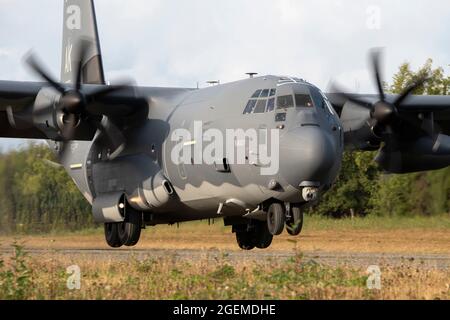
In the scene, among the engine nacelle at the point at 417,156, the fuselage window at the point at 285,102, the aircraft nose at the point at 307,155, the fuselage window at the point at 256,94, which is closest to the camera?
the aircraft nose at the point at 307,155

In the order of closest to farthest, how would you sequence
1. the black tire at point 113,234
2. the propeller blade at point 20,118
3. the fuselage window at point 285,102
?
1. the fuselage window at point 285,102
2. the propeller blade at point 20,118
3. the black tire at point 113,234

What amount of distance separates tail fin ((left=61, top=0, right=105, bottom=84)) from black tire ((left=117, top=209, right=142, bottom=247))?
474cm

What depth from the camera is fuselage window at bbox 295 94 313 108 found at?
1802cm

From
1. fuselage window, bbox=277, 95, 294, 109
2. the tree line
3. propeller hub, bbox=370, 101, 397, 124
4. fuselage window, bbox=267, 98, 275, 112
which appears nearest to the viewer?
fuselage window, bbox=277, 95, 294, 109

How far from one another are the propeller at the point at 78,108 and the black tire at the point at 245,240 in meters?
3.76

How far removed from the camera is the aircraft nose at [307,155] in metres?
17.0

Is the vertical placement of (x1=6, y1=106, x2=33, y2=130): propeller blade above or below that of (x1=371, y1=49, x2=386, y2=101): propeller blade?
below

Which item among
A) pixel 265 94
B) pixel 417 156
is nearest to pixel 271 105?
pixel 265 94

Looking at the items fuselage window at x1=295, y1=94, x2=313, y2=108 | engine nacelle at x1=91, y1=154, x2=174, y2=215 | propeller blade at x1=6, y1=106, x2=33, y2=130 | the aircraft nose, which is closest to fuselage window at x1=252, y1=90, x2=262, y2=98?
fuselage window at x1=295, y1=94, x2=313, y2=108

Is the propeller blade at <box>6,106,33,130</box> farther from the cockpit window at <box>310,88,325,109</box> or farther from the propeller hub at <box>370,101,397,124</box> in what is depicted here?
the propeller hub at <box>370,101,397,124</box>

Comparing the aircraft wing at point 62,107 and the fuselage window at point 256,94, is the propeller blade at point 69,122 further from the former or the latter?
the fuselage window at point 256,94

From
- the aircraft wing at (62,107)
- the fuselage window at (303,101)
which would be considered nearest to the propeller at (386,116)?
the fuselage window at (303,101)
